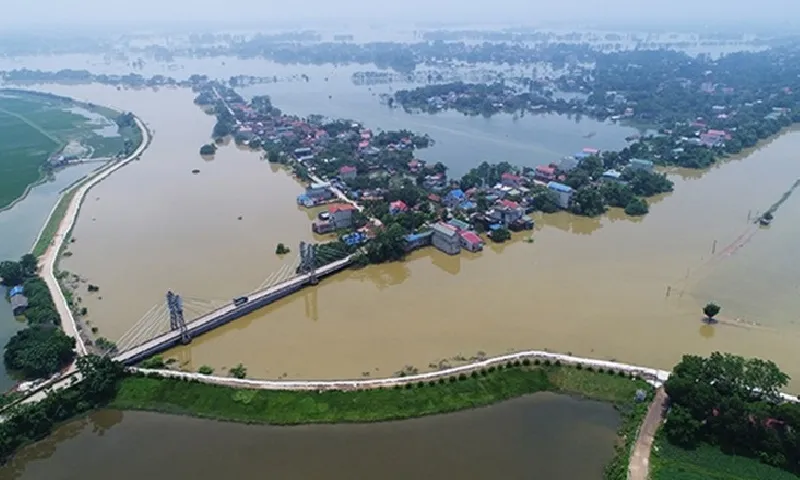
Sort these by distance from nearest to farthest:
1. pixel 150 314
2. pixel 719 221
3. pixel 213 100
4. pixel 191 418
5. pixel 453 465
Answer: pixel 453 465 < pixel 191 418 < pixel 150 314 < pixel 719 221 < pixel 213 100

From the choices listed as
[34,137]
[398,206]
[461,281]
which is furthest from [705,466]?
[34,137]

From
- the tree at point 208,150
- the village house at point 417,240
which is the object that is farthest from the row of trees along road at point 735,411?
the tree at point 208,150

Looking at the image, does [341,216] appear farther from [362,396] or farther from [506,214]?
[362,396]

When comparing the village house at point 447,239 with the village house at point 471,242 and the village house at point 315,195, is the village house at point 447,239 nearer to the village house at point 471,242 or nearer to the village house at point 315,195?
the village house at point 471,242

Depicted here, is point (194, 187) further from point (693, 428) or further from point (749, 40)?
point (749, 40)

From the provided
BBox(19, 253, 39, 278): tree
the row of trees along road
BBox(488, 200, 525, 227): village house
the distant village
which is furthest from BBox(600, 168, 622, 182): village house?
BBox(19, 253, 39, 278): tree

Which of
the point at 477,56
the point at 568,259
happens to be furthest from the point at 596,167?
the point at 477,56

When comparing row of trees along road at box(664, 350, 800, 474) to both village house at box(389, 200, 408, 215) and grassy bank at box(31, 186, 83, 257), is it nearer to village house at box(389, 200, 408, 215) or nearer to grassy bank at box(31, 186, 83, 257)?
village house at box(389, 200, 408, 215)
